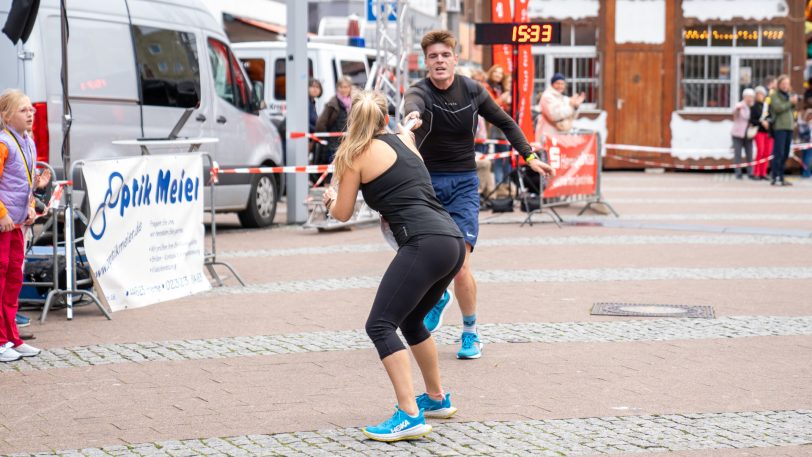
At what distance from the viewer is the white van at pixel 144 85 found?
12023 millimetres

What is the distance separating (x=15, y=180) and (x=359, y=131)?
3071 millimetres

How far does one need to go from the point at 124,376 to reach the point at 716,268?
6.21 metres

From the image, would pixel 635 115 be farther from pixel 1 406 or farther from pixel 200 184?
pixel 1 406

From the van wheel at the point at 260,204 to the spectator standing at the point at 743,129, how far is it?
42.0 ft

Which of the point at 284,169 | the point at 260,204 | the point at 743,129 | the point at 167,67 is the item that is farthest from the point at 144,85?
the point at 743,129

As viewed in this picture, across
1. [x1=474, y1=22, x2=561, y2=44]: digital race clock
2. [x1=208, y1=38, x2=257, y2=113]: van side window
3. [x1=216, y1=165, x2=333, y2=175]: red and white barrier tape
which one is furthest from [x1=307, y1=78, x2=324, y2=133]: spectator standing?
[x1=216, y1=165, x2=333, y2=175]: red and white barrier tape

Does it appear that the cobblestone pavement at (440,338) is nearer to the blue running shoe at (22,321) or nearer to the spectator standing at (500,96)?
the blue running shoe at (22,321)

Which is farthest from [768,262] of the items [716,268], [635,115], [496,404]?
[635,115]

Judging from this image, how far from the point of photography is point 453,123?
7.51 meters

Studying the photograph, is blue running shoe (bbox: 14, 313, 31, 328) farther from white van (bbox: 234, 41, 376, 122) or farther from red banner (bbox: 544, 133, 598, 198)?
white van (bbox: 234, 41, 376, 122)

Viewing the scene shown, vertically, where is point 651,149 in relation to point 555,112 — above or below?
below

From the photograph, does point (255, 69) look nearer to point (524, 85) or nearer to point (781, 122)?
point (524, 85)

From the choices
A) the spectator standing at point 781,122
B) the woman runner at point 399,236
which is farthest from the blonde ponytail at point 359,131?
the spectator standing at point 781,122

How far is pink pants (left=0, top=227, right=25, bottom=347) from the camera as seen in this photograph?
775 cm
